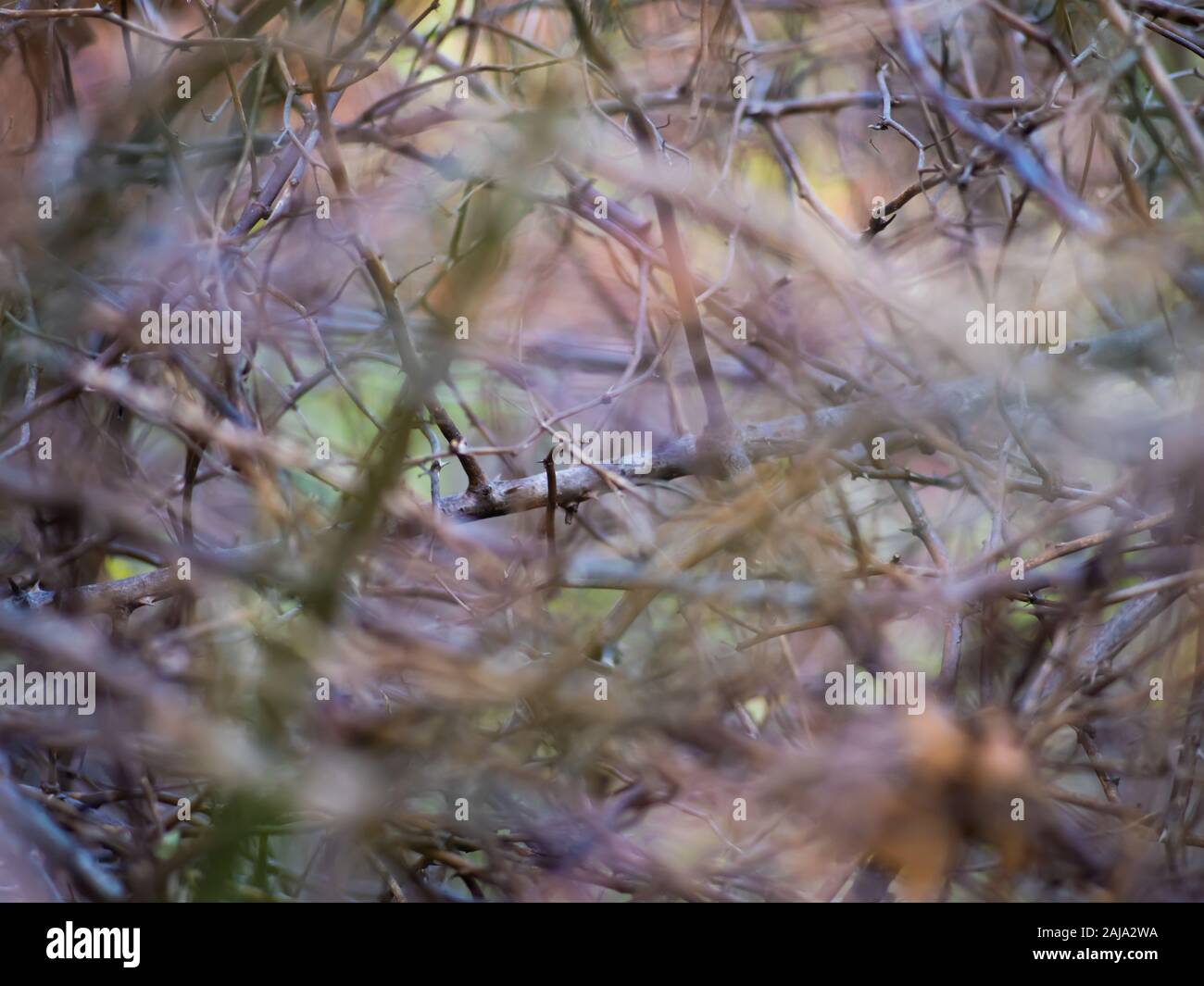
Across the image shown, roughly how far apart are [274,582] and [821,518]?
74 centimetres

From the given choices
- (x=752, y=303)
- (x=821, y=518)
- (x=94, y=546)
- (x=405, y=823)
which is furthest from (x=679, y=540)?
(x=94, y=546)

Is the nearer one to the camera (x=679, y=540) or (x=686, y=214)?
(x=679, y=540)

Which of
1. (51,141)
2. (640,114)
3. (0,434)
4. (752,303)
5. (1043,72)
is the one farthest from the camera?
(1043,72)

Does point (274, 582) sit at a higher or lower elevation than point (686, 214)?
lower

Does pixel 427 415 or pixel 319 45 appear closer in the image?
pixel 427 415

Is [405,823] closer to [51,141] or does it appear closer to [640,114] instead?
[640,114]

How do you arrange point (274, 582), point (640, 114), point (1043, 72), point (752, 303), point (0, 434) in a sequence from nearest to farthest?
1. point (274, 582)
2. point (640, 114)
3. point (0, 434)
4. point (752, 303)
5. point (1043, 72)

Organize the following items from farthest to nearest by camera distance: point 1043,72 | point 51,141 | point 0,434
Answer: point 1043,72 → point 51,141 → point 0,434

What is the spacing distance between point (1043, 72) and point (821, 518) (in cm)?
109

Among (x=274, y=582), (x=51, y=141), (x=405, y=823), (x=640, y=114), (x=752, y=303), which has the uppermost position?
(x=51, y=141)

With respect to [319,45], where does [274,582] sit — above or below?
below

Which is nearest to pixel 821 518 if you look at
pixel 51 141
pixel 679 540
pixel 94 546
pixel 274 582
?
pixel 679 540

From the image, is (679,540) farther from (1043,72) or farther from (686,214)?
(1043,72)

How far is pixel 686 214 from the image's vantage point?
1.70 m
